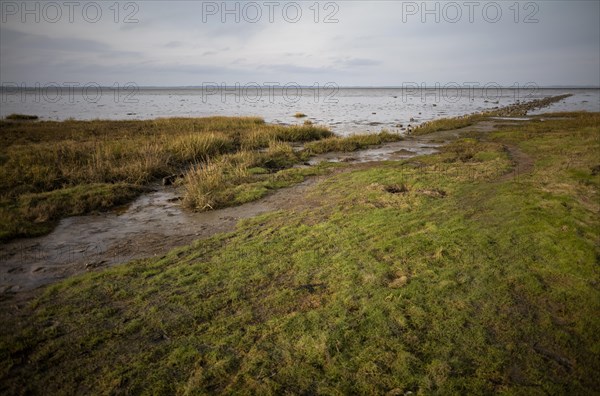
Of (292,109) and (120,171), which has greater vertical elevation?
(292,109)

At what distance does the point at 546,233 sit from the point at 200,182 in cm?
999

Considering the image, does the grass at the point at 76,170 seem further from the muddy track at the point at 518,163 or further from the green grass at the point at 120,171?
the muddy track at the point at 518,163

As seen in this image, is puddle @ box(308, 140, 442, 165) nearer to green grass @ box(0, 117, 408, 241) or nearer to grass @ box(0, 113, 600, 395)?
green grass @ box(0, 117, 408, 241)

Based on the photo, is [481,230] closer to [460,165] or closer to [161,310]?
[161,310]

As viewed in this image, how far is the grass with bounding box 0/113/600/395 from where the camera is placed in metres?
3.94

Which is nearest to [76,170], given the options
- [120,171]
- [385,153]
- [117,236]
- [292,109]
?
[120,171]

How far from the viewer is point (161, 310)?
5359 mm

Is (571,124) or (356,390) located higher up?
(571,124)

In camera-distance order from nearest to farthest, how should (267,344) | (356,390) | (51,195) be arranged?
1. (356,390)
2. (267,344)
3. (51,195)

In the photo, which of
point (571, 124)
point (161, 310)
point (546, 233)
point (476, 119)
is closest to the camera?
point (161, 310)

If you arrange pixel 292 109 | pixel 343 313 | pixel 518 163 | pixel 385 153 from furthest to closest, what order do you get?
pixel 292 109
pixel 385 153
pixel 518 163
pixel 343 313

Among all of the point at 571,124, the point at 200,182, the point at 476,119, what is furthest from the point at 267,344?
the point at 476,119

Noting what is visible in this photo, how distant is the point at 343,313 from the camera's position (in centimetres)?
503

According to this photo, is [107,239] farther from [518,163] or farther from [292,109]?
[292,109]
